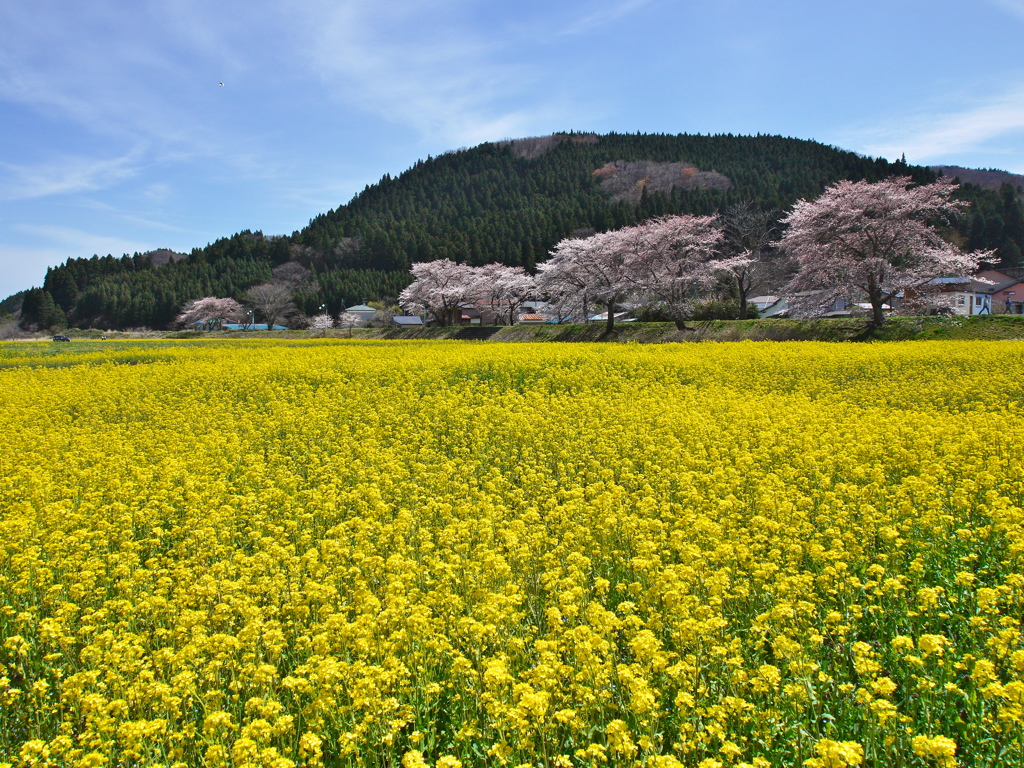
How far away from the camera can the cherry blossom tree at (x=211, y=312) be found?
92688 millimetres

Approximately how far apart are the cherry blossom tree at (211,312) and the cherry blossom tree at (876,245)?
88.3 m

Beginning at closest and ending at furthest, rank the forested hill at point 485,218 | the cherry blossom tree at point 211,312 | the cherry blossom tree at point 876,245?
the cherry blossom tree at point 876,245, the forested hill at point 485,218, the cherry blossom tree at point 211,312

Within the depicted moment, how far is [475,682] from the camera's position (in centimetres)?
333

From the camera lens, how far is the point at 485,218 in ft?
359

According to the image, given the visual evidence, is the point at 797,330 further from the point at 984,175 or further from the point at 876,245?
the point at 984,175

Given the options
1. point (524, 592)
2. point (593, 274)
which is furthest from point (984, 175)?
point (524, 592)

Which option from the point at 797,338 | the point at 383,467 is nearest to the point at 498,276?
the point at 797,338

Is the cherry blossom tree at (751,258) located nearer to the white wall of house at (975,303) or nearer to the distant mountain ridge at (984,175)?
the white wall of house at (975,303)

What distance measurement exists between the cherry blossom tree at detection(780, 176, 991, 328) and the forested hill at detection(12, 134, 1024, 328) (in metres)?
49.1

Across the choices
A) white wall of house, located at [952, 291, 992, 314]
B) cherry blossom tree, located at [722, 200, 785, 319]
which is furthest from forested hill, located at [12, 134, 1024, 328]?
white wall of house, located at [952, 291, 992, 314]

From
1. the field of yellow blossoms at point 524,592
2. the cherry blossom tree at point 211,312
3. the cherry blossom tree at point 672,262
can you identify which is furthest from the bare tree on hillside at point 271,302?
the field of yellow blossoms at point 524,592

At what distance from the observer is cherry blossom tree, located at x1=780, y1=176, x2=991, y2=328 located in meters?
29.5

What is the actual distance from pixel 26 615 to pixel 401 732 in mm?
2823

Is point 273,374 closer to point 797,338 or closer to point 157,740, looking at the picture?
point 157,740
